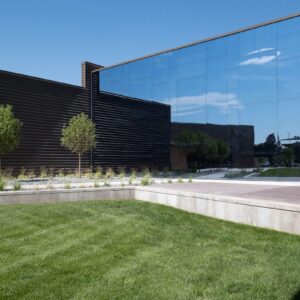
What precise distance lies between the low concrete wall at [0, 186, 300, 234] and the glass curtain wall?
31.0ft

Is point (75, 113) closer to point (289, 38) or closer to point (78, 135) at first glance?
Result: point (78, 135)

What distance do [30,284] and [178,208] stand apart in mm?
5581

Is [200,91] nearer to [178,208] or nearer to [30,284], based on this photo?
[178,208]

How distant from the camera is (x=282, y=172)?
61.8ft

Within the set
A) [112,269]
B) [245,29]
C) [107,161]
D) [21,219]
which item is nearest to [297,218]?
[112,269]

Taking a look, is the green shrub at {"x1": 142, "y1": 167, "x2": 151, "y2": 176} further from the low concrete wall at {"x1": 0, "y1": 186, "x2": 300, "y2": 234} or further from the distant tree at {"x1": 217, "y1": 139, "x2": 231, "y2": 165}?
the low concrete wall at {"x1": 0, "y1": 186, "x2": 300, "y2": 234}

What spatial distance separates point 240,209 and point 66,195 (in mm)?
5484

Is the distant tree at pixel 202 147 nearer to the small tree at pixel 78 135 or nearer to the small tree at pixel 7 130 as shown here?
the small tree at pixel 78 135

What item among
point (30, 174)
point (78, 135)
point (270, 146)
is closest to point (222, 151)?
point (270, 146)

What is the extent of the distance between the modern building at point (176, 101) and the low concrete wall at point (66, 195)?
30.9ft

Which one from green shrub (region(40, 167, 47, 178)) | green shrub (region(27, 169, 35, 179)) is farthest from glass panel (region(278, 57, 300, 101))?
green shrub (region(27, 169, 35, 179))

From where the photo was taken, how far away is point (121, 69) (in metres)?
26.2

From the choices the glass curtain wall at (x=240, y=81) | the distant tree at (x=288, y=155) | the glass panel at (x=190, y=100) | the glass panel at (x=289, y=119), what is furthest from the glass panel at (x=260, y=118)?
the glass panel at (x=190, y=100)

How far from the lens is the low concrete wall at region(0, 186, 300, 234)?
725 cm
